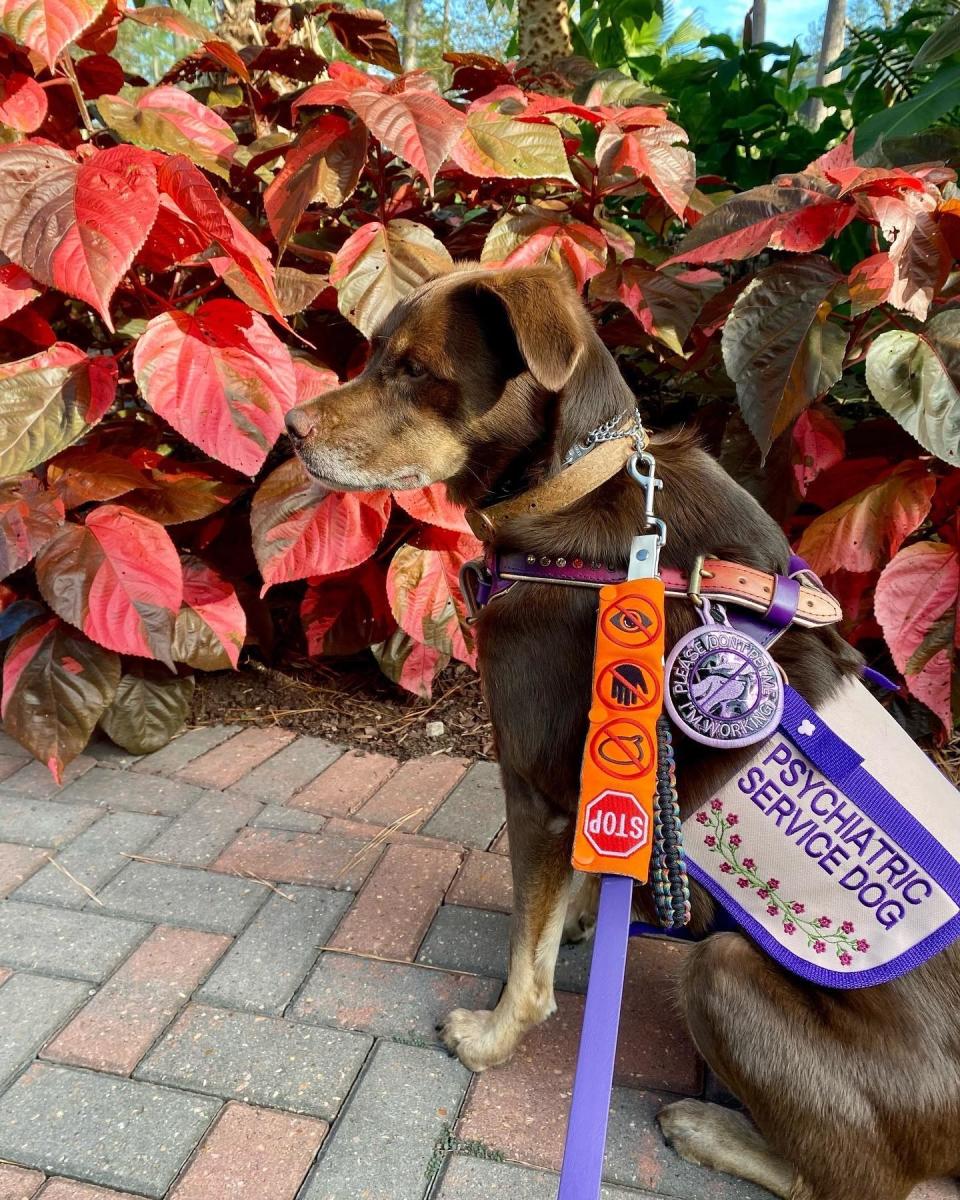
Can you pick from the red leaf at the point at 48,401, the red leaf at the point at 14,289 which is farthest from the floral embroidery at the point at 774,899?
the red leaf at the point at 14,289

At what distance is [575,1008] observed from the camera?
1.97 m

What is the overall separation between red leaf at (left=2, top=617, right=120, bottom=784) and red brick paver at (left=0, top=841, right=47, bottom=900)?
11.1 inches

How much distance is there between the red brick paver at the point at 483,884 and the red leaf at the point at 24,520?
154 centimetres

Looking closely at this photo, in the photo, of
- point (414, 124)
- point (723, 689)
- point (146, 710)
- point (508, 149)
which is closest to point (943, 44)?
point (508, 149)

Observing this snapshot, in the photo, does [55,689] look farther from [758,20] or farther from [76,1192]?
[758,20]

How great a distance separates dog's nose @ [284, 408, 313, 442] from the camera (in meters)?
1.91

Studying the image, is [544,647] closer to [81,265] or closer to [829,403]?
[81,265]

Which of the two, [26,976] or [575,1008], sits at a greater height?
[26,976]

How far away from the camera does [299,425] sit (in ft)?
6.28

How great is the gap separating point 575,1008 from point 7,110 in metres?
2.91

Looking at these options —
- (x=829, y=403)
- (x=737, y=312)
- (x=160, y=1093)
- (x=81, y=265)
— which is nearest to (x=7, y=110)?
(x=81, y=265)

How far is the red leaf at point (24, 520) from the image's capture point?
2.40m

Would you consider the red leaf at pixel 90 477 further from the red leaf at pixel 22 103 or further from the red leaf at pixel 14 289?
the red leaf at pixel 22 103

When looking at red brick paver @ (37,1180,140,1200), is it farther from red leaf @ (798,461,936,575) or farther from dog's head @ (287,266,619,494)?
red leaf @ (798,461,936,575)
